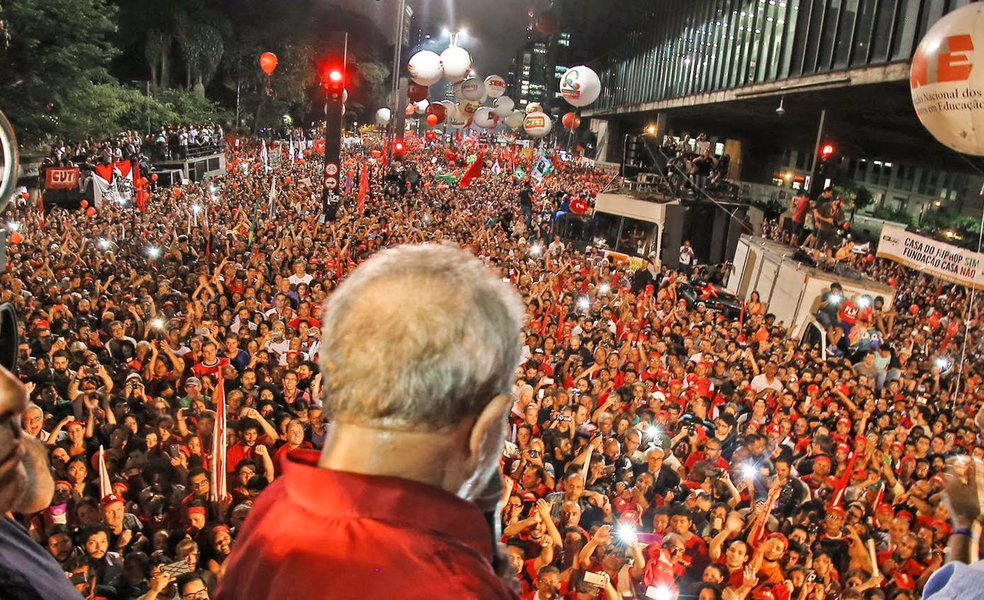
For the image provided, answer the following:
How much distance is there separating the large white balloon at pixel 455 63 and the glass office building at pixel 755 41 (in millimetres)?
10022

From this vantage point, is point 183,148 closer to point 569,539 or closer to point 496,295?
point 569,539

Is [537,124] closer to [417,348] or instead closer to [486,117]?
[486,117]

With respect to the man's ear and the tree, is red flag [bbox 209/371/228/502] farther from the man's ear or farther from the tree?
the tree

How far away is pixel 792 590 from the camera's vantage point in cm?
440

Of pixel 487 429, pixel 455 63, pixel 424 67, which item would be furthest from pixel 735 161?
pixel 487 429

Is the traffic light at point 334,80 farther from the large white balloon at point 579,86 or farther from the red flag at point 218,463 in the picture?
the red flag at point 218,463

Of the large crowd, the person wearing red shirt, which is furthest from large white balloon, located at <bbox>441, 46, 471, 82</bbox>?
the person wearing red shirt

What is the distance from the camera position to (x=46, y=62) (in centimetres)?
1446

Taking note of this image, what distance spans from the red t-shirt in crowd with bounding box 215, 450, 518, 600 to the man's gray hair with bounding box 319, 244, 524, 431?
0.11 m

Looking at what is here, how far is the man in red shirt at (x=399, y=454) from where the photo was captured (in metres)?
0.98

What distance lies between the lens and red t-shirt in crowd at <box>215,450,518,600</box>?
957 millimetres

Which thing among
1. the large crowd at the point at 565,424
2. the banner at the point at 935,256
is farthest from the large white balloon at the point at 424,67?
the banner at the point at 935,256

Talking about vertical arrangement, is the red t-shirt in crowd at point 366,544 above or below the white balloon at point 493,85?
below

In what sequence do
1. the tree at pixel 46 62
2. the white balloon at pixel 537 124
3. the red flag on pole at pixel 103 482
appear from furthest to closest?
the white balloon at pixel 537 124
the tree at pixel 46 62
the red flag on pole at pixel 103 482
